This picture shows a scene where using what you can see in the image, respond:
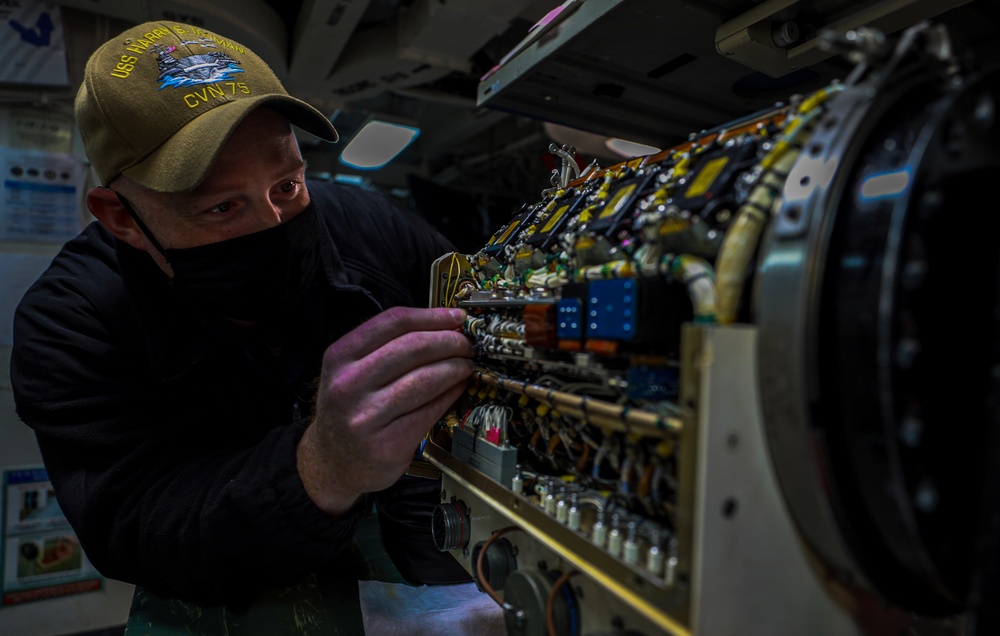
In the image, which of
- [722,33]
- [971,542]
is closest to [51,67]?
[722,33]

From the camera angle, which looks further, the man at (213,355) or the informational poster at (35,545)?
the informational poster at (35,545)

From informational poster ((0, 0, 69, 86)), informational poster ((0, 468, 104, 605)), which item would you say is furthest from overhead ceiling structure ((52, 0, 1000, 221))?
informational poster ((0, 468, 104, 605))

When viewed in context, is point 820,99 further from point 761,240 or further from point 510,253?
point 510,253

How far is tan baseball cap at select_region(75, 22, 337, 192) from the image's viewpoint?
42.3 inches

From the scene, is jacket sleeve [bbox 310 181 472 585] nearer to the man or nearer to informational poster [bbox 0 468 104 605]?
the man

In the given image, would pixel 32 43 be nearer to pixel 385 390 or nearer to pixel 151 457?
pixel 151 457

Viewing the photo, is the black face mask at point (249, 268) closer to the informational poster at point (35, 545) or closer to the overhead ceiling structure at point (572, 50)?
the overhead ceiling structure at point (572, 50)

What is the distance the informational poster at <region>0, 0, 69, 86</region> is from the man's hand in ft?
6.89

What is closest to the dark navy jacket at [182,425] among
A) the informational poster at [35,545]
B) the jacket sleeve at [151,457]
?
the jacket sleeve at [151,457]

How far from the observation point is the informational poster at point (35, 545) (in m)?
2.33

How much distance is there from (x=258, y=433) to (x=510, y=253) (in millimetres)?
810

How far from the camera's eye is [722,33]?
104 centimetres

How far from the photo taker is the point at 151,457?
3.95 feet

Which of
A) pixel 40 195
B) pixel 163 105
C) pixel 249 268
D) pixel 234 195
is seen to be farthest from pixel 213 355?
pixel 40 195
